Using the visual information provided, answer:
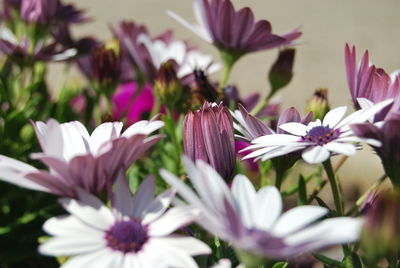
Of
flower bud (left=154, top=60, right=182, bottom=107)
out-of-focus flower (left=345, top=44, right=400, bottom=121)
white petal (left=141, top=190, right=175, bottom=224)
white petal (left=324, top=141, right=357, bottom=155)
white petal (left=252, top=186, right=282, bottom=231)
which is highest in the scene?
out-of-focus flower (left=345, top=44, right=400, bottom=121)

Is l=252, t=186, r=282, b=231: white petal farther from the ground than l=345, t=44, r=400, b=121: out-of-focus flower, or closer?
closer

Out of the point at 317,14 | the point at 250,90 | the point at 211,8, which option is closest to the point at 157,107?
the point at 211,8

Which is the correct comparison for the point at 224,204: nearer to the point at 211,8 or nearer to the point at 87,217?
the point at 87,217

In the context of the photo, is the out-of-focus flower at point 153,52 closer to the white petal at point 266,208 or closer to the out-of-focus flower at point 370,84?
the out-of-focus flower at point 370,84

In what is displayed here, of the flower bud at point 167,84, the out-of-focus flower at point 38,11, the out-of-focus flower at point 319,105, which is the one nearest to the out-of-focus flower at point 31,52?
the out-of-focus flower at point 38,11

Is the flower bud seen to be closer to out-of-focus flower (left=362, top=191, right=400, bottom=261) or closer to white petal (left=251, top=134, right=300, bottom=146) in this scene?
white petal (left=251, top=134, right=300, bottom=146)

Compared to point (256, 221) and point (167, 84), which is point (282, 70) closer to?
point (167, 84)

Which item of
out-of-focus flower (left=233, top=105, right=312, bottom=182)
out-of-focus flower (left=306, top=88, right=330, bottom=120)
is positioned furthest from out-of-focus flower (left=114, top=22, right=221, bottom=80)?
out-of-focus flower (left=233, top=105, right=312, bottom=182)
